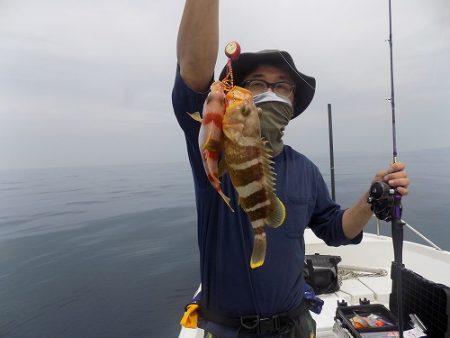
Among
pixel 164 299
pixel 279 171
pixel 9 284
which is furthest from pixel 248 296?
pixel 9 284

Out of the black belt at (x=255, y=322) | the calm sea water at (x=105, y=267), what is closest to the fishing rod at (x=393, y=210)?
the black belt at (x=255, y=322)

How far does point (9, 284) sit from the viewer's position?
42.2 feet

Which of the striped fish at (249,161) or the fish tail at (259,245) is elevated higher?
the striped fish at (249,161)

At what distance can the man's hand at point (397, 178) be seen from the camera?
263 centimetres

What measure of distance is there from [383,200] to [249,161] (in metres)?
1.62

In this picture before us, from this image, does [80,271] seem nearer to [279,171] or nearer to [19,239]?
[19,239]

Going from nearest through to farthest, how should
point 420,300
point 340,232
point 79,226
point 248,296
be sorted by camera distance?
point 248,296 → point 340,232 → point 420,300 → point 79,226

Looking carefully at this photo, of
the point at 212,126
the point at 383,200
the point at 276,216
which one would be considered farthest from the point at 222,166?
the point at 383,200

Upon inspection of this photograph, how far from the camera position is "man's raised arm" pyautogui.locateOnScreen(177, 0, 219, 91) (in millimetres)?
1596

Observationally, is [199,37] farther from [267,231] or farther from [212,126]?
[267,231]

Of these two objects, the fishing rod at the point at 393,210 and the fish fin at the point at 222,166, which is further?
the fishing rod at the point at 393,210

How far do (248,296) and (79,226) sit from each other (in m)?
23.9

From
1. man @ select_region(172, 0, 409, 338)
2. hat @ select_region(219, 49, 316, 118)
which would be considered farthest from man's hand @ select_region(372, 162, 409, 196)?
hat @ select_region(219, 49, 316, 118)

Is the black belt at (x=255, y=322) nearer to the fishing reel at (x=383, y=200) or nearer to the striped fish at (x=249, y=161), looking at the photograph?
the striped fish at (x=249, y=161)
